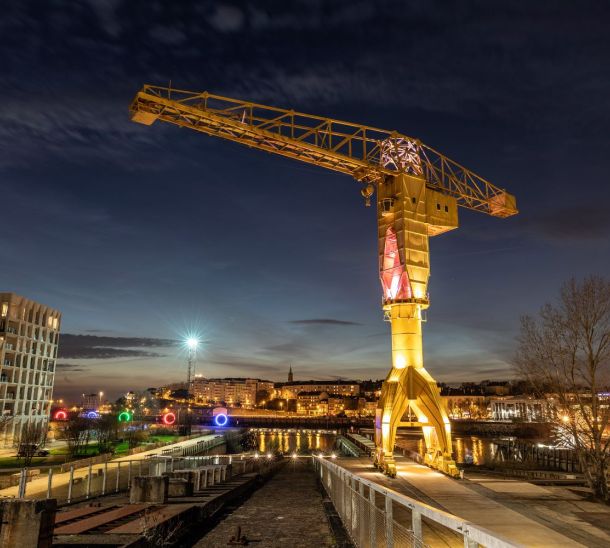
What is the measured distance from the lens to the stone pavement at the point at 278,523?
515 inches

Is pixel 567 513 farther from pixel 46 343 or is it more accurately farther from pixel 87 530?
pixel 46 343

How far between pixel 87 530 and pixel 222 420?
24.4 metres

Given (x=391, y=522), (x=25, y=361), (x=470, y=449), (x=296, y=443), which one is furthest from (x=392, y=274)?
(x=296, y=443)

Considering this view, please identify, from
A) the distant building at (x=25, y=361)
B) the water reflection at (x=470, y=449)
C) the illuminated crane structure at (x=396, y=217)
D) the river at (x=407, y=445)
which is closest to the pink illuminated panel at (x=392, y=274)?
the illuminated crane structure at (x=396, y=217)

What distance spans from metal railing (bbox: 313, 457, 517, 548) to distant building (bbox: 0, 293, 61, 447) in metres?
69.1

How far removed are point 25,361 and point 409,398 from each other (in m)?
74.4

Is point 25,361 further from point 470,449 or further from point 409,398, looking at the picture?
point 470,449

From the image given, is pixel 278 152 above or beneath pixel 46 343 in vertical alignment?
above

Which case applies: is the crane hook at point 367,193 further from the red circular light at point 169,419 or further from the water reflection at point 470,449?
the water reflection at point 470,449

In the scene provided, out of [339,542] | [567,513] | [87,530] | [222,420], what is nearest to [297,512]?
[339,542]

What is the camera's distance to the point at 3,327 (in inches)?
3036

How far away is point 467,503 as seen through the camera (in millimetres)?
16984

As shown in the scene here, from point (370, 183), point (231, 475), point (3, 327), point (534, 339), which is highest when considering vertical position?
point (370, 183)

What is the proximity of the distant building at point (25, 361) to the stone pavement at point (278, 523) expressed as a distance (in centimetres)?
6170
